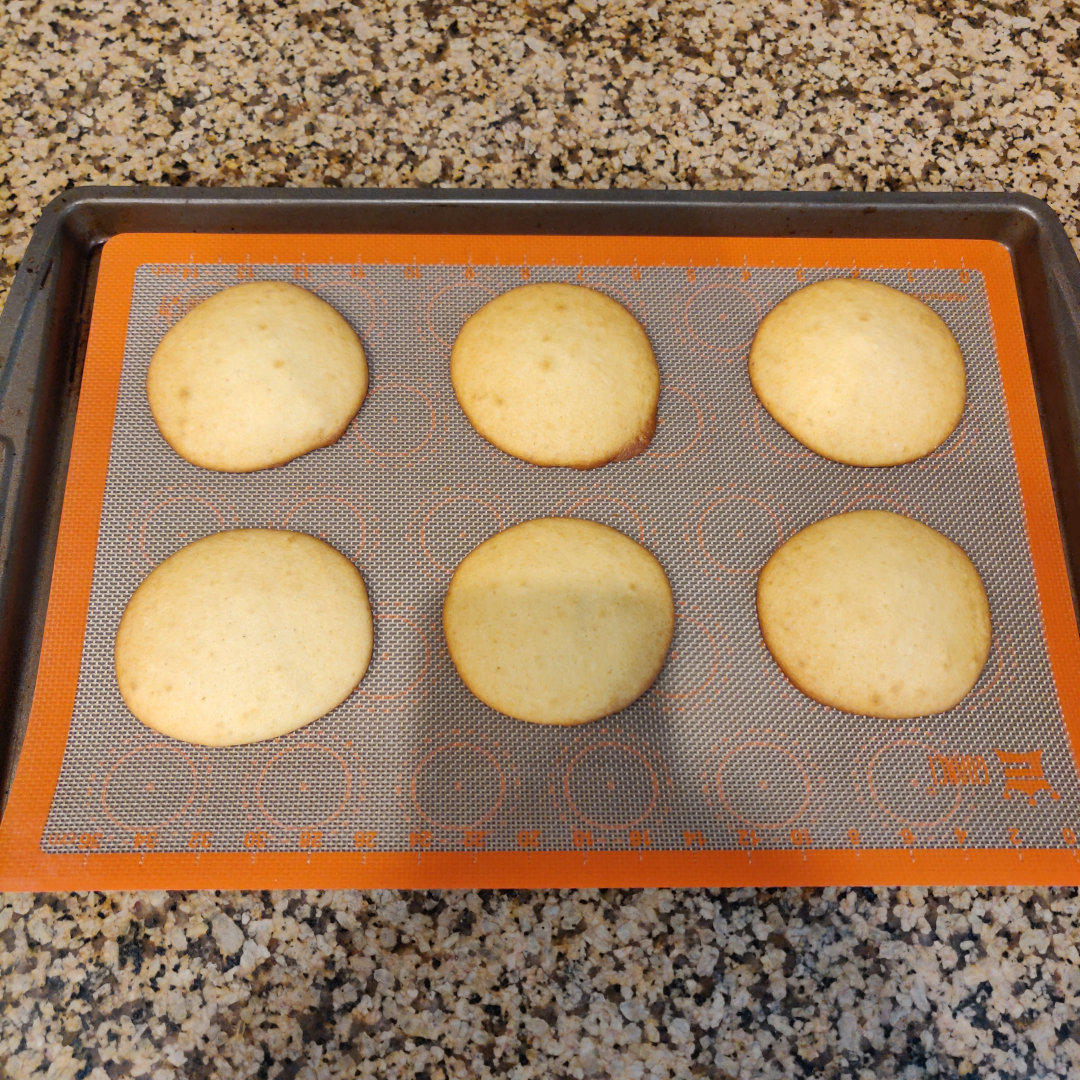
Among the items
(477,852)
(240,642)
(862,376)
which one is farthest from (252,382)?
(862,376)

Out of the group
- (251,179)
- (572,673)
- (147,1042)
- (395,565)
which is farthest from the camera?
(251,179)

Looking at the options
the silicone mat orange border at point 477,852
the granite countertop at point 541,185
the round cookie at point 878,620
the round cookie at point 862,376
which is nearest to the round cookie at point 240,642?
the silicone mat orange border at point 477,852

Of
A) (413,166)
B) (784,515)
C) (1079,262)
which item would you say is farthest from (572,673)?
(1079,262)

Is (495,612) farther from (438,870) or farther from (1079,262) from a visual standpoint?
(1079,262)

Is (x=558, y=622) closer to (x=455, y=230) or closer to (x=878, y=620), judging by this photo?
(x=878, y=620)

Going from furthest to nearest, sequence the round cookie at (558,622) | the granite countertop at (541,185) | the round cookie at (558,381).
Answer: the round cookie at (558,381) → the round cookie at (558,622) → the granite countertop at (541,185)

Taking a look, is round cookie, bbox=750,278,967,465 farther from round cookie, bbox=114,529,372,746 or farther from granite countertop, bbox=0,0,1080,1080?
round cookie, bbox=114,529,372,746

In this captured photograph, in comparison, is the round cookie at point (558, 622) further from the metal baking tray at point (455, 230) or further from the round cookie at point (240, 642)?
the metal baking tray at point (455, 230)
